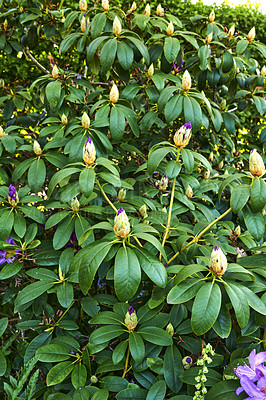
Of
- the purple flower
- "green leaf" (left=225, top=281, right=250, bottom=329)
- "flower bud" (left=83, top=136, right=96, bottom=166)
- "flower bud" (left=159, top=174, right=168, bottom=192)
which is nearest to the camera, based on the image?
"green leaf" (left=225, top=281, right=250, bottom=329)

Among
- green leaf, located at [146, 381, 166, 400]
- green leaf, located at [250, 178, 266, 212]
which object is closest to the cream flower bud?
green leaf, located at [250, 178, 266, 212]

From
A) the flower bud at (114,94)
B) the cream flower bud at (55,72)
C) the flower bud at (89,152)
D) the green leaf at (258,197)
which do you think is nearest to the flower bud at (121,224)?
the flower bud at (89,152)

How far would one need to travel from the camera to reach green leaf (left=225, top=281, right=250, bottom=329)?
2.68 ft

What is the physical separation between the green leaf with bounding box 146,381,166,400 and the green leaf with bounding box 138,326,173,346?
0.34 ft

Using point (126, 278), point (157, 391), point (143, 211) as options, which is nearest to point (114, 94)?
point (143, 211)

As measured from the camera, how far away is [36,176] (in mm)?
1347

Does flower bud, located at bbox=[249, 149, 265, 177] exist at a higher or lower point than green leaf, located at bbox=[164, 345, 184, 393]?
higher

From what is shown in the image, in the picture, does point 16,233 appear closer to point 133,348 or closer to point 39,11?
point 133,348

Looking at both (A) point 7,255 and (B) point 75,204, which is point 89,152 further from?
(A) point 7,255

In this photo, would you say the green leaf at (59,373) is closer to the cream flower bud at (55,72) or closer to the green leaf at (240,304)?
the green leaf at (240,304)

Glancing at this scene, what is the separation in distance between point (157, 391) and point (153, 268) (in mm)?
342

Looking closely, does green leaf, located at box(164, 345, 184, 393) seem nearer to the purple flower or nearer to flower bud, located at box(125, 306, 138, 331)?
flower bud, located at box(125, 306, 138, 331)

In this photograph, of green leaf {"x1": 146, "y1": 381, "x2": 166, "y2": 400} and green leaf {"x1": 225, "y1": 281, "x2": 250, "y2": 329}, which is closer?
green leaf {"x1": 225, "y1": 281, "x2": 250, "y2": 329}

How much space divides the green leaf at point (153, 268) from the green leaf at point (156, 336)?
0.20m
